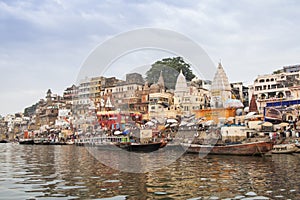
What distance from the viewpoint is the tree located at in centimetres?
Result: 4282

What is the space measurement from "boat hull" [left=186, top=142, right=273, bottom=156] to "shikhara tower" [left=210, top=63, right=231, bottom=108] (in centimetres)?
2638

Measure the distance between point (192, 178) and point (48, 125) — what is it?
81622 mm

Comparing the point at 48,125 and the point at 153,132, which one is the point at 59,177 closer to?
the point at 153,132

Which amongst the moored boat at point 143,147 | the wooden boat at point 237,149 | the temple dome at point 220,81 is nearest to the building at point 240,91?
the temple dome at point 220,81

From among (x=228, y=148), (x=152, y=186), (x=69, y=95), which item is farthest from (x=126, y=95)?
(x=69, y=95)

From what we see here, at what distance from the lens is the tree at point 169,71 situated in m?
42.8

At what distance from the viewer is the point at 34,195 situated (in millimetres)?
10703

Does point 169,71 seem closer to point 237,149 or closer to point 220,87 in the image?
point 220,87

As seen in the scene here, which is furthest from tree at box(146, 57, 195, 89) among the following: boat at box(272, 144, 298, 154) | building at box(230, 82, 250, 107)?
boat at box(272, 144, 298, 154)

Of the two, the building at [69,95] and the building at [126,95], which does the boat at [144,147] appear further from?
the building at [69,95]

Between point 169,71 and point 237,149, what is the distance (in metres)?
34.2

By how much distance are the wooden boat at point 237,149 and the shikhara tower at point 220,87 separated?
2637cm

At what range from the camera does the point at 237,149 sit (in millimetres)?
27156

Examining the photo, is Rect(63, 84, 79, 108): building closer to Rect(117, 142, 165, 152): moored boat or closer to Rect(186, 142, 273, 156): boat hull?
Rect(117, 142, 165, 152): moored boat
